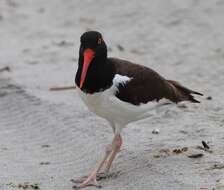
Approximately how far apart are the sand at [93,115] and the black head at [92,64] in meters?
0.99

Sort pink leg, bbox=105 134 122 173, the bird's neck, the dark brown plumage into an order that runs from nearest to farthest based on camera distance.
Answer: the bird's neck, the dark brown plumage, pink leg, bbox=105 134 122 173

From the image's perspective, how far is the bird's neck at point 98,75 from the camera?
6.93 metres

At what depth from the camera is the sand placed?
720cm

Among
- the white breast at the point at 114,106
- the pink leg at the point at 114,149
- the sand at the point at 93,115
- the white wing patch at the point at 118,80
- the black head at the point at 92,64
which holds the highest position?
the black head at the point at 92,64

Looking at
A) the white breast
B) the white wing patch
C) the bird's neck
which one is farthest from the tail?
the bird's neck

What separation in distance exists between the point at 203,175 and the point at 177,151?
2.78 ft

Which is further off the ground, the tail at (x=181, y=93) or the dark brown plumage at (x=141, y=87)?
the dark brown plumage at (x=141, y=87)

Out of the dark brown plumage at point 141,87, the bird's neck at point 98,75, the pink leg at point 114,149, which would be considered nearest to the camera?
the bird's neck at point 98,75

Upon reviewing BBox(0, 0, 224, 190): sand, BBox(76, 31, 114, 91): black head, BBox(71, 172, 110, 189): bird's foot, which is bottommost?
BBox(0, 0, 224, 190): sand

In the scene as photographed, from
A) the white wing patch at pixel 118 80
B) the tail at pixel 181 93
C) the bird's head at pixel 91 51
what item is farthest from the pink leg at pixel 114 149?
the tail at pixel 181 93

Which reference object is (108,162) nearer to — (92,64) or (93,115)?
(92,64)

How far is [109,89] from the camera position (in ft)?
22.9

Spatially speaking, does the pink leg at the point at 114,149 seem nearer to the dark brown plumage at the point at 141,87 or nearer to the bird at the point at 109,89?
the bird at the point at 109,89

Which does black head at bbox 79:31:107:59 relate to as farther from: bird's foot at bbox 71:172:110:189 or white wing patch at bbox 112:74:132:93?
bird's foot at bbox 71:172:110:189
